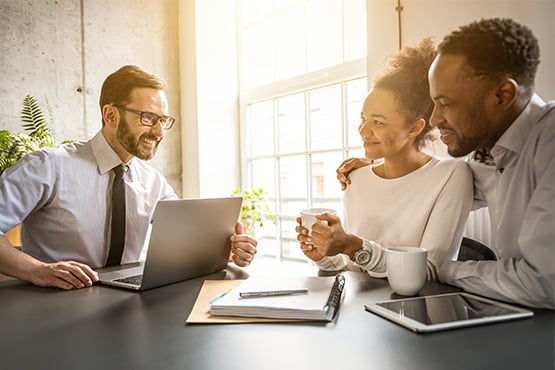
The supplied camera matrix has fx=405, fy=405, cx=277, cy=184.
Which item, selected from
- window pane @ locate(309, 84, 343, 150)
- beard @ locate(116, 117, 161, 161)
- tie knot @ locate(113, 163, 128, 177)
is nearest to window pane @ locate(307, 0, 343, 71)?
window pane @ locate(309, 84, 343, 150)

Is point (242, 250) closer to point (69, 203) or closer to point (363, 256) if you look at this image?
point (363, 256)

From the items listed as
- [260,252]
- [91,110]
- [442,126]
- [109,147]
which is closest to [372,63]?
[442,126]

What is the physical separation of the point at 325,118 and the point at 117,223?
192 centimetres

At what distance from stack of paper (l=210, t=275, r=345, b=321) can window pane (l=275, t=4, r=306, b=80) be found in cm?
252

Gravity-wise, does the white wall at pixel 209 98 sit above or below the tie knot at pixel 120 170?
above

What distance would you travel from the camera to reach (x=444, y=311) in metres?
0.84

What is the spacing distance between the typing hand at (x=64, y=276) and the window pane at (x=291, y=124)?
2.33m

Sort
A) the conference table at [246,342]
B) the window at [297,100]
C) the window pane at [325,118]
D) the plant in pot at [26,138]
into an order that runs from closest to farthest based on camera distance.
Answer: the conference table at [246,342]
the plant in pot at [26,138]
the window at [297,100]
the window pane at [325,118]

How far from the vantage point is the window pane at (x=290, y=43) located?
10.8ft

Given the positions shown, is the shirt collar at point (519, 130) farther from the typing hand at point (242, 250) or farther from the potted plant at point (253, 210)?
the potted plant at point (253, 210)

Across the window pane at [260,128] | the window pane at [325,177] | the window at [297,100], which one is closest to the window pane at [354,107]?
the window at [297,100]

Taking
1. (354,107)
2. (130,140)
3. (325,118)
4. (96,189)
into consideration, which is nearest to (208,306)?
(96,189)

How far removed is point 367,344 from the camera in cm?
70

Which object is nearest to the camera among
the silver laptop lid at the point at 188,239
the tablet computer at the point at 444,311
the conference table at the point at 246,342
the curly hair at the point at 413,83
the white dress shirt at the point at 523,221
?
the conference table at the point at 246,342
